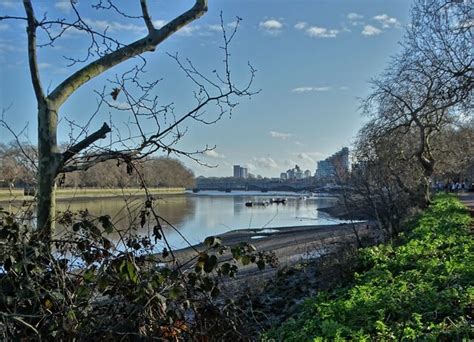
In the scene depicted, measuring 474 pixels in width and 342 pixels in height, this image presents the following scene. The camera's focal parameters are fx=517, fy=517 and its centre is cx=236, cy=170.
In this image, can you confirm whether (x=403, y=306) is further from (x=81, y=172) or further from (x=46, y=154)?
(x=46, y=154)

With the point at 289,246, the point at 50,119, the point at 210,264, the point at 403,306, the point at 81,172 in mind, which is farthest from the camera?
the point at 289,246

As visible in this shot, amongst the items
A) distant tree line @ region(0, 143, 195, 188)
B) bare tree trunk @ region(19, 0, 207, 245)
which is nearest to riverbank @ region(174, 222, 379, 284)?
distant tree line @ region(0, 143, 195, 188)

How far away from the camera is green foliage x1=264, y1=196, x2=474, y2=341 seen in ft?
14.0

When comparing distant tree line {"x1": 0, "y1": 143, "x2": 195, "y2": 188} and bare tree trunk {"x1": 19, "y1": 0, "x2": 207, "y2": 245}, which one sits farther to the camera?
distant tree line {"x1": 0, "y1": 143, "x2": 195, "y2": 188}

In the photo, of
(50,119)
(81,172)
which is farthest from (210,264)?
(50,119)

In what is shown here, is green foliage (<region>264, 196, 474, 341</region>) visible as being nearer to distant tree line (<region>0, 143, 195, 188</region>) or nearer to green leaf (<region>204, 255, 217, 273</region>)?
green leaf (<region>204, 255, 217, 273</region>)

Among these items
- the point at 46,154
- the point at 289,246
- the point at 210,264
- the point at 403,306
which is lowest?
the point at 289,246

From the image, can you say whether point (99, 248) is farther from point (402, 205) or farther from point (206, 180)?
point (206, 180)

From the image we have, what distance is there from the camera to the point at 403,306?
500cm

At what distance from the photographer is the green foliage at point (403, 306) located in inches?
168

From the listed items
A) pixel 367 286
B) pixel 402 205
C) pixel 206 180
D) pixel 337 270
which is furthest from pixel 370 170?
pixel 206 180

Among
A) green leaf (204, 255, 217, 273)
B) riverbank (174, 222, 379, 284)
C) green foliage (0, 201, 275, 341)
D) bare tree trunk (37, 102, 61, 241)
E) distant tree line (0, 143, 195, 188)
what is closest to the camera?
green foliage (0, 201, 275, 341)

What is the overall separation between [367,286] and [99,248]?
3653 mm

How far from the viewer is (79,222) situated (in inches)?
158
